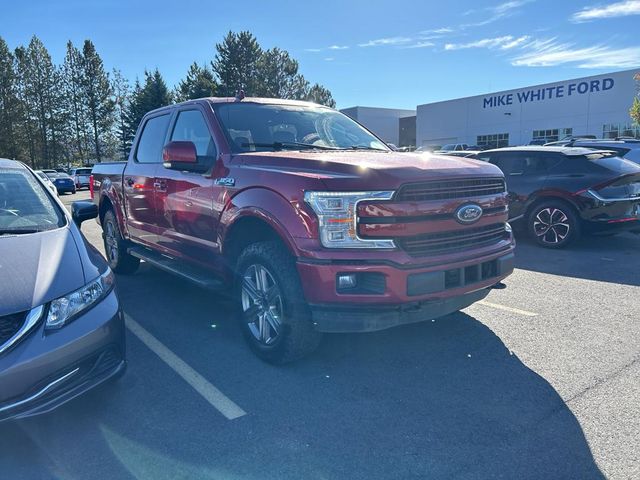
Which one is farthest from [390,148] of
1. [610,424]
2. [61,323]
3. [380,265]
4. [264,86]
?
[264,86]

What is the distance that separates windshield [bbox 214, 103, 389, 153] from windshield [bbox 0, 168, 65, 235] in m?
1.53

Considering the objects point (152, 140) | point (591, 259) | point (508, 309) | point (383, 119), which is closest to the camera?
point (508, 309)

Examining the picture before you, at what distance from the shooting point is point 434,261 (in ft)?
11.0

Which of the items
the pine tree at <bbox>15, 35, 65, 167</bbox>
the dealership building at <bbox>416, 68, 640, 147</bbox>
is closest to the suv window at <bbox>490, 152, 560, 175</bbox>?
the dealership building at <bbox>416, 68, 640, 147</bbox>

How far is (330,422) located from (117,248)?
481 cm

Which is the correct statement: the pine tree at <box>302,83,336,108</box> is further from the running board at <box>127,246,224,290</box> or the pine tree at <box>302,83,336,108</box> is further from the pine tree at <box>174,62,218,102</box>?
the running board at <box>127,246,224,290</box>

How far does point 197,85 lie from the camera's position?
156 feet

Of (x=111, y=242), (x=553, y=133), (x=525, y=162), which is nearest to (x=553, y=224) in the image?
(x=525, y=162)

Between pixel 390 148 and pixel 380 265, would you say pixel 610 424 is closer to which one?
pixel 380 265

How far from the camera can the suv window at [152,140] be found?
5.55m

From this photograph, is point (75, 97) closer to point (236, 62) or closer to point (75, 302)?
point (236, 62)

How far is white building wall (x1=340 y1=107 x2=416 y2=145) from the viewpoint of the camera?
5881 cm

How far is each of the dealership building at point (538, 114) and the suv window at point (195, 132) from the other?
110ft

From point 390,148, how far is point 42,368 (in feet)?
12.6
